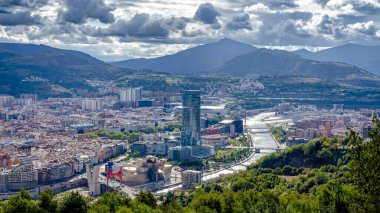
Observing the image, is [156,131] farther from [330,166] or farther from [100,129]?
[330,166]

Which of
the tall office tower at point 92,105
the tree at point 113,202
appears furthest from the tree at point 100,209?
the tall office tower at point 92,105

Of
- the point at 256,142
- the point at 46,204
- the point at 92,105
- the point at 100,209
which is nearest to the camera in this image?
the point at 100,209

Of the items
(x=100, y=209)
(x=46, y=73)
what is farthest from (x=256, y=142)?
(x=46, y=73)

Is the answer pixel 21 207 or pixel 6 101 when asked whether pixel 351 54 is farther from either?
pixel 21 207

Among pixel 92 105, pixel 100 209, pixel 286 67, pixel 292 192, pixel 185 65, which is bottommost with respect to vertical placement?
pixel 92 105

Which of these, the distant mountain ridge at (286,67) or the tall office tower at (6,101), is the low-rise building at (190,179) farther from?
the distant mountain ridge at (286,67)

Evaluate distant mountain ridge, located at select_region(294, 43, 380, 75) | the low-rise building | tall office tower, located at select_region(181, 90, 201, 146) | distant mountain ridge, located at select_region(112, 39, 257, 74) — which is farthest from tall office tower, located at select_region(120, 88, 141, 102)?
distant mountain ridge, located at select_region(294, 43, 380, 75)
